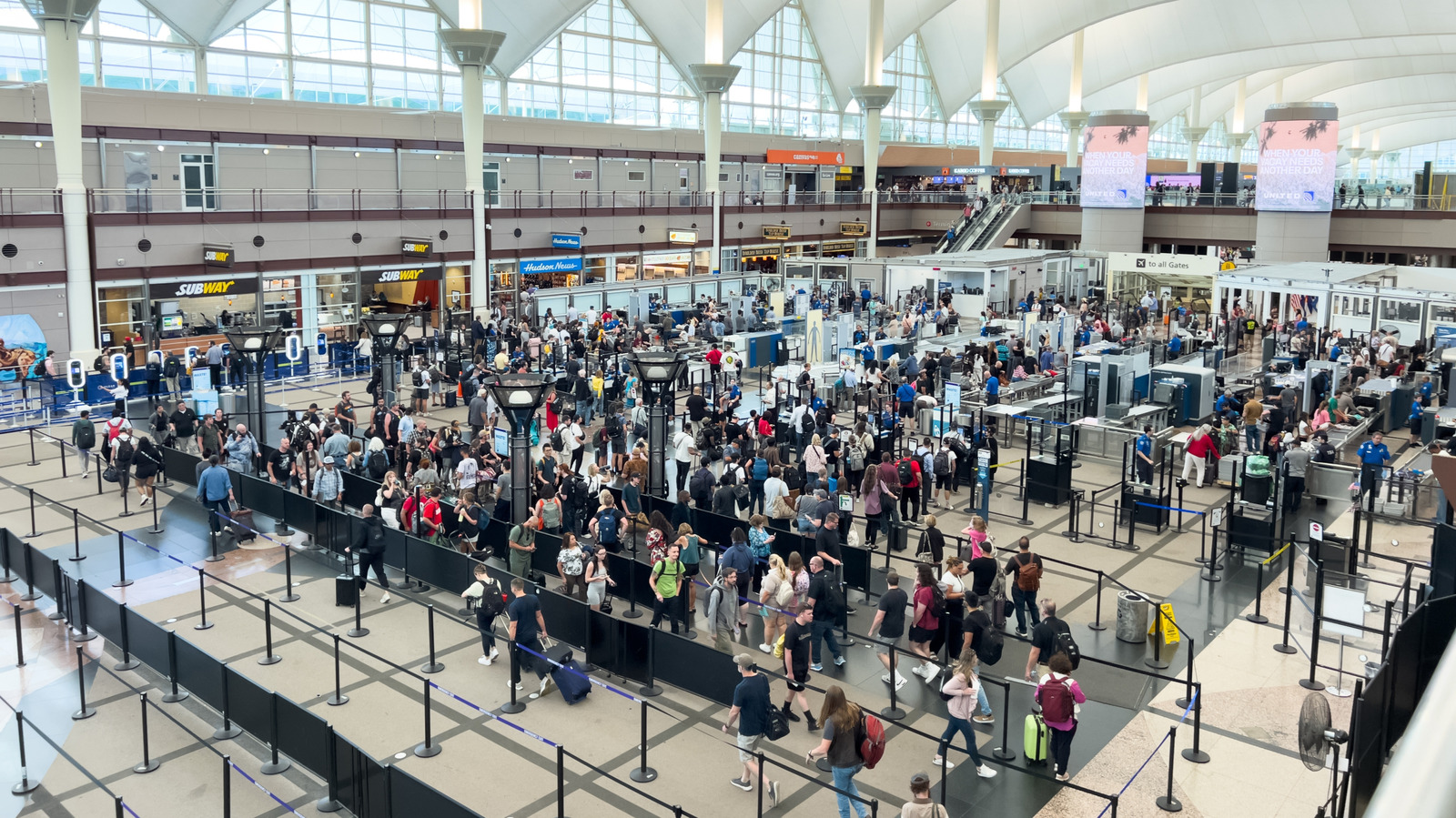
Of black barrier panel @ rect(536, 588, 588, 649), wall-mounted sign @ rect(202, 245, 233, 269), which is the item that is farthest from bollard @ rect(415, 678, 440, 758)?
wall-mounted sign @ rect(202, 245, 233, 269)

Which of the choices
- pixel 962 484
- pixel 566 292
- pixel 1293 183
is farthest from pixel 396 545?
pixel 1293 183

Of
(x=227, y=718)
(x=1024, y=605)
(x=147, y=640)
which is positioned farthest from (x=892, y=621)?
(x=147, y=640)

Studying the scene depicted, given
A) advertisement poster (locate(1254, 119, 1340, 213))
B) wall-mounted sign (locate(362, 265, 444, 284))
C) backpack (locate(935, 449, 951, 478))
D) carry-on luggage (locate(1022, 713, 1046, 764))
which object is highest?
advertisement poster (locate(1254, 119, 1340, 213))

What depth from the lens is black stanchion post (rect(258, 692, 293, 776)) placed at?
10.2m

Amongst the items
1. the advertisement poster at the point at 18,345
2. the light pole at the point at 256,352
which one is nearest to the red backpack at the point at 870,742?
the light pole at the point at 256,352

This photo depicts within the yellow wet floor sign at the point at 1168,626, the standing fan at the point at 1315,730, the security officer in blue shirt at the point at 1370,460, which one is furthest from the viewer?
the security officer in blue shirt at the point at 1370,460

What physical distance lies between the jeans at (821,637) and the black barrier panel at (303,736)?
5.12 meters

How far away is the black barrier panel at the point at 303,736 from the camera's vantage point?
9648 millimetres

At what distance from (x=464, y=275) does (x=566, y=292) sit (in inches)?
217

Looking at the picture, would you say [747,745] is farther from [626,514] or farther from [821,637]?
[626,514]

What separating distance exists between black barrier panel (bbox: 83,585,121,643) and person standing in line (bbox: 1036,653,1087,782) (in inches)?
384

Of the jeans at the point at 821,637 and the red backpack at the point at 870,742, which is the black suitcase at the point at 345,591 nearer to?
the jeans at the point at 821,637

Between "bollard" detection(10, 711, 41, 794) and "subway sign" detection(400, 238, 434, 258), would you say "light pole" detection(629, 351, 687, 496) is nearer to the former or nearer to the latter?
"bollard" detection(10, 711, 41, 794)

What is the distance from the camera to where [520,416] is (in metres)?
15.5
